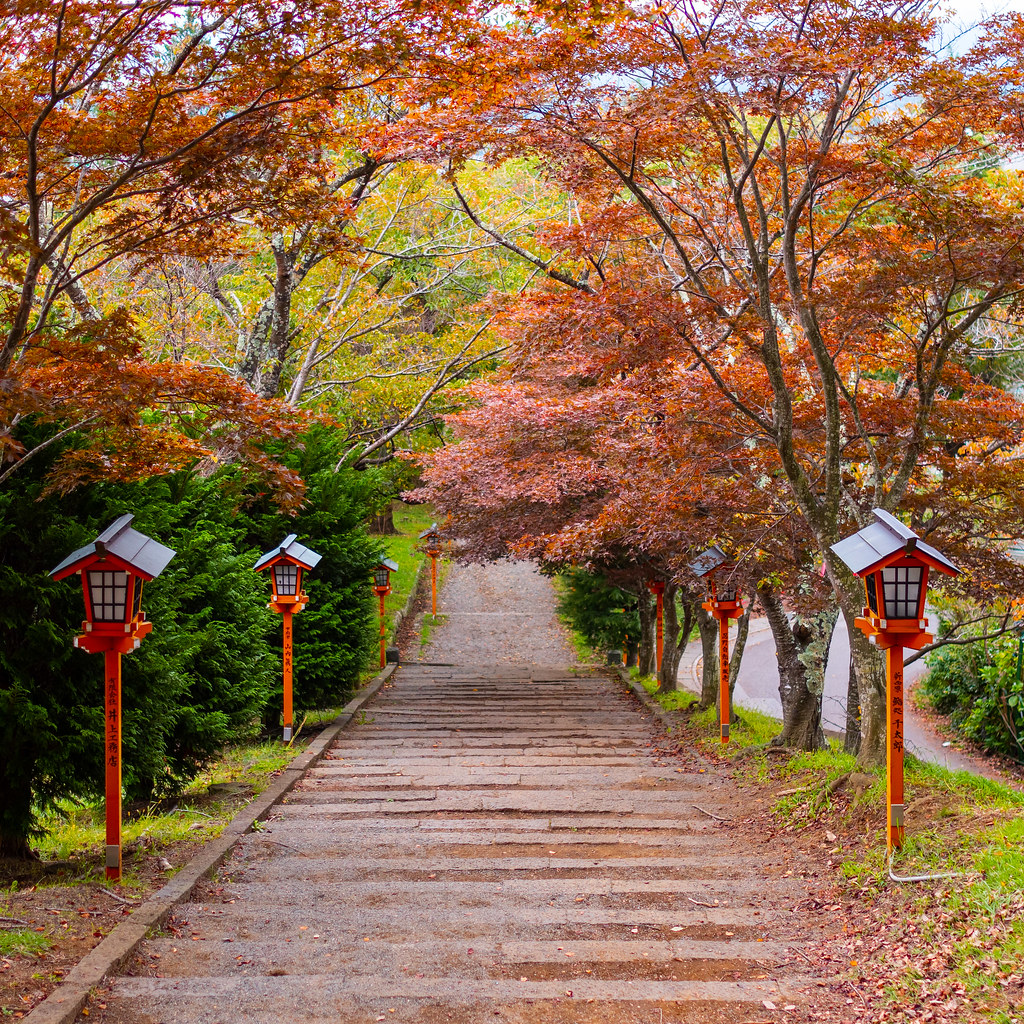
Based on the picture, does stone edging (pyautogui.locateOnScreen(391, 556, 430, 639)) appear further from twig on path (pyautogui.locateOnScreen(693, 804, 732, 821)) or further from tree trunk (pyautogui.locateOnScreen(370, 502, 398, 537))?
twig on path (pyautogui.locateOnScreen(693, 804, 732, 821))

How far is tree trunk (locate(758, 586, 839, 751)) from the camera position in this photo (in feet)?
32.6

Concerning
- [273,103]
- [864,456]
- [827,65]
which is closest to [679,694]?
[864,456]

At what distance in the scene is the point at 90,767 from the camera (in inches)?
249

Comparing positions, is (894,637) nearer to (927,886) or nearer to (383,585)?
(927,886)

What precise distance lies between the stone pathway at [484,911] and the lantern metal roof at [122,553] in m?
1.96

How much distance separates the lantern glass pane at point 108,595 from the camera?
18.2ft

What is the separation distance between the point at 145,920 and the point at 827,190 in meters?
7.18

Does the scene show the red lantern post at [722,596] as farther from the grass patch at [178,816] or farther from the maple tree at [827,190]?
the grass patch at [178,816]

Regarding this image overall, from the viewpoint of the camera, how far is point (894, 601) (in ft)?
18.2

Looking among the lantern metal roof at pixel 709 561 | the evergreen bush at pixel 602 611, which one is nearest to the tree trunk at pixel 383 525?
the evergreen bush at pixel 602 611

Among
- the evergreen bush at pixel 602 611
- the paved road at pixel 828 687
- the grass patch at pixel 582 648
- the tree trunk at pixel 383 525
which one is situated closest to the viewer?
the paved road at pixel 828 687

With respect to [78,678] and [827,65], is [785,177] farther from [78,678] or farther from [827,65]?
[78,678]

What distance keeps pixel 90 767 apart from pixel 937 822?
17.5 ft

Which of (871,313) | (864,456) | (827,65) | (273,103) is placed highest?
(827,65)
